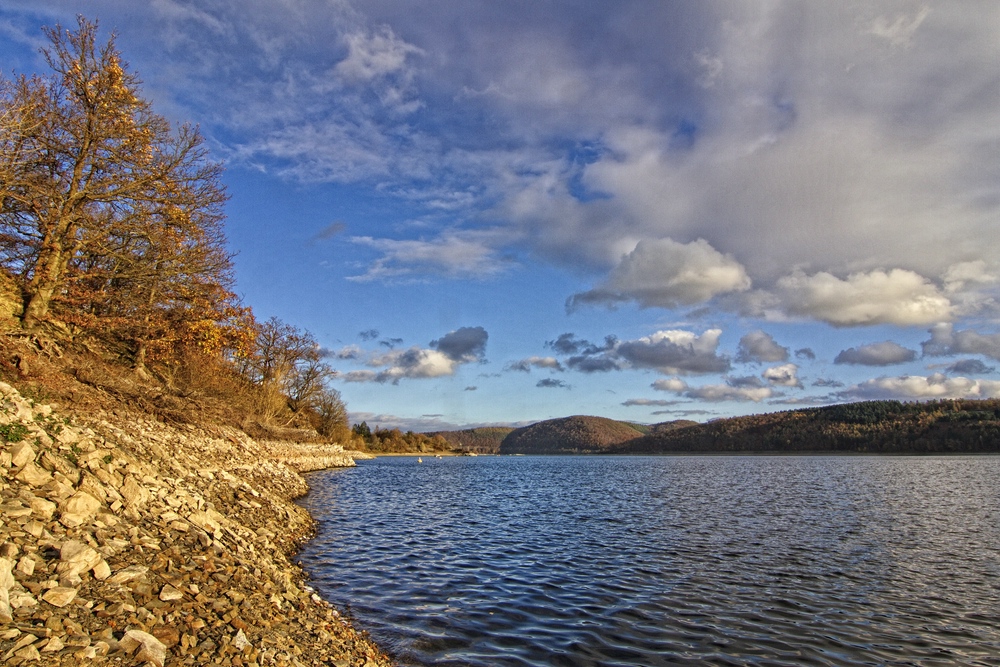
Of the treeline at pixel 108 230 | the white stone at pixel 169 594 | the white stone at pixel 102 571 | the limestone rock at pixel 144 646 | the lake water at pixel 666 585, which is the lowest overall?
the lake water at pixel 666 585

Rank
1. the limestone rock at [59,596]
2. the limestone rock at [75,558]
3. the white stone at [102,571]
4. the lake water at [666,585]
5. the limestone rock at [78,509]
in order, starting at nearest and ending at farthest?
the limestone rock at [59,596]
the limestone rock at [75,558]
the white stone at [102,571]
the limestone rock at [78,509]
the lake water at [666,585]

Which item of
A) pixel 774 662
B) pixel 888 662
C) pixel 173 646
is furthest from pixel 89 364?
pixel 888 662

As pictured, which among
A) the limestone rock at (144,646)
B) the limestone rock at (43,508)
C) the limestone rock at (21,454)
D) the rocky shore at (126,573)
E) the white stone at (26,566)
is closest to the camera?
the limestone rock at (144,646)

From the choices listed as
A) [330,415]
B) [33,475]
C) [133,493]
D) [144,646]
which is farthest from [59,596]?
[330,415]

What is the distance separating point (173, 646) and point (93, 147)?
22740 millimetres

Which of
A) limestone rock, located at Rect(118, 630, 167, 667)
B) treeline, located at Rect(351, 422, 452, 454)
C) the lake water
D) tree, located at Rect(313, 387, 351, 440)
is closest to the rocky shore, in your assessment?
limestone rock, located at Rect(118, 630, 167, 667)

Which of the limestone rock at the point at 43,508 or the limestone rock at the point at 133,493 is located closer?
the limestone rock at the point at 43,508

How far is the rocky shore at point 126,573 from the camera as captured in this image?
22.0 ft

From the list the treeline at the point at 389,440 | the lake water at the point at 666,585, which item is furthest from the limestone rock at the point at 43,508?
the treeline at the point at 389,440

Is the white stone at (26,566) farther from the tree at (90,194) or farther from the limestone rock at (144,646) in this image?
the tree at (90,194)

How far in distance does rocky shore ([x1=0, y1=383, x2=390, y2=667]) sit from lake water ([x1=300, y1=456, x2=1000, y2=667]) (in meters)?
2.61

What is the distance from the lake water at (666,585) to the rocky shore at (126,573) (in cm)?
261

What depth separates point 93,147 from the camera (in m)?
22.0

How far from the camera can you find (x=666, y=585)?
53.3ft
